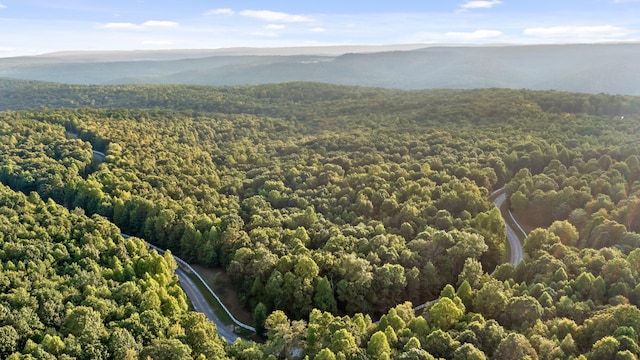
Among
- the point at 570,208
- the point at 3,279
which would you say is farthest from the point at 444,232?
the point at 3,279

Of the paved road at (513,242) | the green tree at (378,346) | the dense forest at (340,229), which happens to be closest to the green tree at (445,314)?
the dense forest at (340,229)

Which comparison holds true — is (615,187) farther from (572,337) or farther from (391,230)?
(572,337)

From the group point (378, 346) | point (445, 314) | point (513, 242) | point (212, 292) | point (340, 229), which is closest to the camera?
point (378, 346)

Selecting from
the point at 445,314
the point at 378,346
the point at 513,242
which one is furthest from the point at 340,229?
the point at 378,346

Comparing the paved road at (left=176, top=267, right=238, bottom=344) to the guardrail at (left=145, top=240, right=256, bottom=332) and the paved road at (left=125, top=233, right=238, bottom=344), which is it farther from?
the guardrail at (left=145, top=240, right=256, bottom=332)

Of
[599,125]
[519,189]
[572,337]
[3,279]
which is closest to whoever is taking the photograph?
[572,337]

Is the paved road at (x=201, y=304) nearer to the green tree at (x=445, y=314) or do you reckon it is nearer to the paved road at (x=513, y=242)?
the green tree at (x=445, y=314)

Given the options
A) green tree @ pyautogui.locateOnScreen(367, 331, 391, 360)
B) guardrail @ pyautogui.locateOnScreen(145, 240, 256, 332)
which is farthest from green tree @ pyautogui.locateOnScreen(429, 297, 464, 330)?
guardrail @ pyautogui.locateOnScreen(145, 240, 256, 332)

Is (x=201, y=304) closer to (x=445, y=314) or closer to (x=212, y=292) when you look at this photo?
(x=212, y=292)

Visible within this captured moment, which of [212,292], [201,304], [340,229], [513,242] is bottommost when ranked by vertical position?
[201,304]
